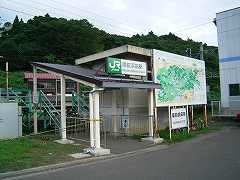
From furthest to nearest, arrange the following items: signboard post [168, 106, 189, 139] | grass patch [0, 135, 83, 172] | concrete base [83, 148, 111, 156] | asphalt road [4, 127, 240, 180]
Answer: signboard post [168, 106, 189, 139], concrete base [83, 148, 111, 156], grass patch [0, 135, 83, 172], asphalt road [4, 127, 240, 180]

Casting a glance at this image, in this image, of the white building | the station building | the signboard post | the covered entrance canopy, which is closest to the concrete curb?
the station building

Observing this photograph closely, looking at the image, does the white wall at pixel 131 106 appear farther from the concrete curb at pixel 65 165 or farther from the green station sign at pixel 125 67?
the concrete curb at pixel 65 165

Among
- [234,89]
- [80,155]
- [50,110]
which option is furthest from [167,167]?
[234,89]

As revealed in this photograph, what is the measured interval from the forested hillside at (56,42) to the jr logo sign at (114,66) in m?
40.9

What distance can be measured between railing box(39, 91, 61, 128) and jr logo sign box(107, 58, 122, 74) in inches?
184

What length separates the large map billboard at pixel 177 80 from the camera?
18.3 meters

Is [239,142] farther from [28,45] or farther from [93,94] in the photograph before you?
[28,45]

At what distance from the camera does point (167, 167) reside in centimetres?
1054

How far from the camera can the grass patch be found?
1062 cm

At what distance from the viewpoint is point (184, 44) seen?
61.1m

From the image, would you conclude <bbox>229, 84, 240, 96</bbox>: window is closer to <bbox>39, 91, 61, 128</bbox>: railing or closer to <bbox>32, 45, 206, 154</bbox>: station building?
<bbox>32, 45, 206, 154</bbox>: station building

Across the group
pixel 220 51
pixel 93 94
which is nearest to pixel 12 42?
pixel 220 51

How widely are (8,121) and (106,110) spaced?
18.6ft

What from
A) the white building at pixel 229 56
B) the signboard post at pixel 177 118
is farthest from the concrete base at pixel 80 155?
the white building at pixel 229 56
